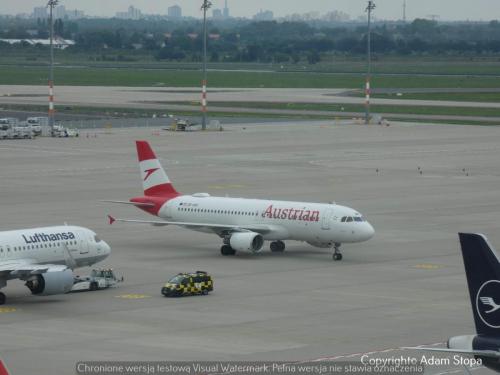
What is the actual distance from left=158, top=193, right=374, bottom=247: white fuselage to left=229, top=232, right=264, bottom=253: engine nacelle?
1.12 meters

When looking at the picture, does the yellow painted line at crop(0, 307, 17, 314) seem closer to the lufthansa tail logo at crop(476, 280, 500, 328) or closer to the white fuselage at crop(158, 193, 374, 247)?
the white fuselage at crop(158, 193, 374, 247)

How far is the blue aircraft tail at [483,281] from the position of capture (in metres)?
29.5

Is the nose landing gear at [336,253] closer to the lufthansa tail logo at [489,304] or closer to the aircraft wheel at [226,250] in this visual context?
the aircraft wheel at [226,250]

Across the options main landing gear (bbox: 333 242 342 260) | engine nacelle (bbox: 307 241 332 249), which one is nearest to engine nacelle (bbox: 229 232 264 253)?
engine nacelle (bbox: 307 241 332 249)

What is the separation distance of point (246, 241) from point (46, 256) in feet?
45.9

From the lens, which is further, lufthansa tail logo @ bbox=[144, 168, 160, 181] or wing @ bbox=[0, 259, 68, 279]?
lufthansa tail logo @ bbox=[144, 168, 160, 181]

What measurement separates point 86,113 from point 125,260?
11911 centimetres

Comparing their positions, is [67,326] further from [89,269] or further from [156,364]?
[89,269]

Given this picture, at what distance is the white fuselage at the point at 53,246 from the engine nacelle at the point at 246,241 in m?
9.66

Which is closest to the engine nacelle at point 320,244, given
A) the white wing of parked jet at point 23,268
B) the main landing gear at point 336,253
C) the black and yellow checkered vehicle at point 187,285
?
the main landing gear at point 336,253

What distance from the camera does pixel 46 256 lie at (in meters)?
55.0

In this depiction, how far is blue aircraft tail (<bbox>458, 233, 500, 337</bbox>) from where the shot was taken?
96.7 ft

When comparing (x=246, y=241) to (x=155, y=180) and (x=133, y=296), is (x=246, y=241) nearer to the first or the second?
A: (x=155, y=180)

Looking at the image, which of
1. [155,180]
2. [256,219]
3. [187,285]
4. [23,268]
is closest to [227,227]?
[256,219]
